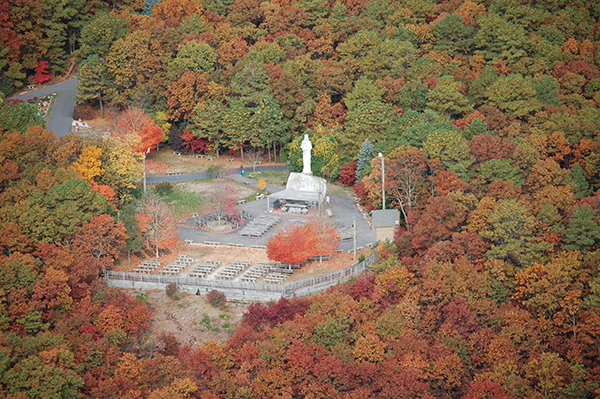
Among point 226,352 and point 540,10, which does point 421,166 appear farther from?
point 540,10

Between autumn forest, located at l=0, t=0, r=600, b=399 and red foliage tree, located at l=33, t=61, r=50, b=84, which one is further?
red foliage tree, located at l=33, t=61, r=50, b=84

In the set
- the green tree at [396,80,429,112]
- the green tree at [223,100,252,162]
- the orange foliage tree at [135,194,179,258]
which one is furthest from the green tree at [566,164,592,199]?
the green tree at [223,100,252,162]

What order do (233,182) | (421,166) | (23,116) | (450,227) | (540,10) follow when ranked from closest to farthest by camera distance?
(450,227) → (421,166) → (23,116) → (233,182) → (540,10)

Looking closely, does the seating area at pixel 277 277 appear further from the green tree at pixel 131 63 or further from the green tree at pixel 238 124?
the green tree at pixel 131 63

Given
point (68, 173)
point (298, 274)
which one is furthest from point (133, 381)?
point (68, 173)

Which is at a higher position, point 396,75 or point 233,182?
point 396,75

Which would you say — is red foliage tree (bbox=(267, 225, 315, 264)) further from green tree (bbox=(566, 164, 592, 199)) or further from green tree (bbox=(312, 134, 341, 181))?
green tree (bbox=(566, 164, 592, 199))

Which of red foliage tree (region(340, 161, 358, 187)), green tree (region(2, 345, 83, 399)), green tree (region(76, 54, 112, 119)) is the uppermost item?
green tree (region(76, 54, 112, 119))
